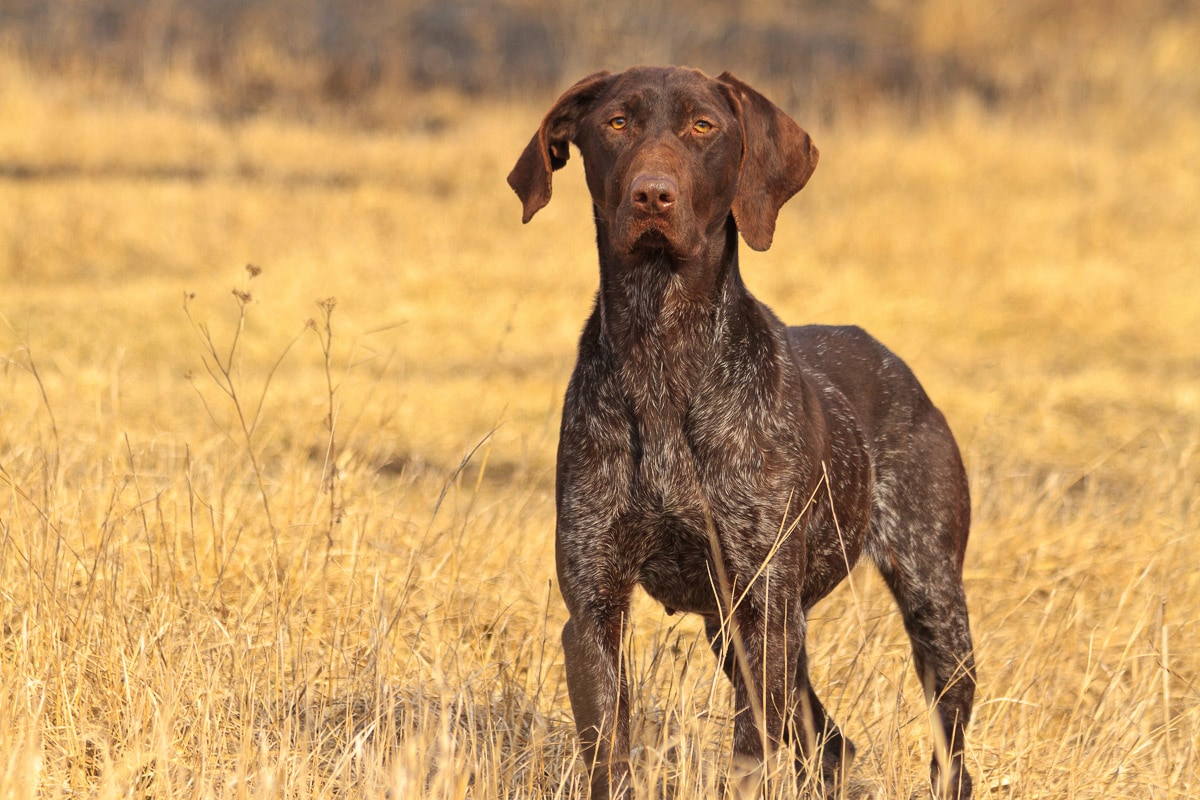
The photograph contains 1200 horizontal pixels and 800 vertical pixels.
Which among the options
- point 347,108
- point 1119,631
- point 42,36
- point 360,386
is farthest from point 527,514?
point 42,36

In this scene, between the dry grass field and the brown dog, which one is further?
the dry grass field

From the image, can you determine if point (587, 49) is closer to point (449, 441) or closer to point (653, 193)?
point (449, 441)

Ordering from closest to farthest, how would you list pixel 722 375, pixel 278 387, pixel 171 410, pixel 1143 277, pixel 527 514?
pixel 722 375
pixel 527 514
pixel 171 410
pixel 278 387
pixel 1143 277

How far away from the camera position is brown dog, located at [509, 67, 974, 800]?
11.6 ft

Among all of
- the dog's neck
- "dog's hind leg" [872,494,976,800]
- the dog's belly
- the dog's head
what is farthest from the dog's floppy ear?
"dog's hind leg" [872,494,976,800]

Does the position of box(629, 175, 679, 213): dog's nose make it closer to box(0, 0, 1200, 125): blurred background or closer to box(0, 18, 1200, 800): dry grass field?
box(0, 18, 1200, 800): dry grass field

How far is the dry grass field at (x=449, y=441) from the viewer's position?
3.93m

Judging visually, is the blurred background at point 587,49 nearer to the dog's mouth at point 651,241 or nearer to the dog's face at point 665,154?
the dog's face at point 665,154

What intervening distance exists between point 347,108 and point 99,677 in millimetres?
13126

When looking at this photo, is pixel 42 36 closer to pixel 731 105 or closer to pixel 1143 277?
pixel 1143 277

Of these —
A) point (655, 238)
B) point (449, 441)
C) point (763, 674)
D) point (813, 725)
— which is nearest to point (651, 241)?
point (655, 238)

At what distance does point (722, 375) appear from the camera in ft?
12.3

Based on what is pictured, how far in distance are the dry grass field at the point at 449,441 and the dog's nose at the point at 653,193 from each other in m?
1.07

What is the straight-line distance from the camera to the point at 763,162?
3.80 metres
